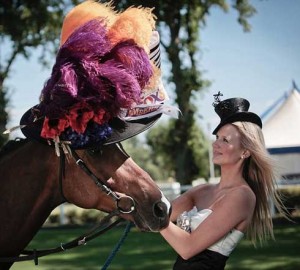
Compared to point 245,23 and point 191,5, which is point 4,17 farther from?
point 245,23

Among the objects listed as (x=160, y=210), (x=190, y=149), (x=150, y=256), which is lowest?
(x=190, y=149)

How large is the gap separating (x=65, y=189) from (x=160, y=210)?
0.43 meters

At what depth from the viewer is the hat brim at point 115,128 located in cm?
234

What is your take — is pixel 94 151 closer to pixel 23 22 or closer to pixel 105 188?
pixel 105 188

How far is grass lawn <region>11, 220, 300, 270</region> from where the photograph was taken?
26.6ft

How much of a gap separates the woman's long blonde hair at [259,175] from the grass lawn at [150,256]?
16.4 ft

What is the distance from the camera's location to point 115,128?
2.38 metres

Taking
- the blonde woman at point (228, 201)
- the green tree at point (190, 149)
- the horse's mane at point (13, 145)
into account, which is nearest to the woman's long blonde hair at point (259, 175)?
the blonde woman at point (228, 201)

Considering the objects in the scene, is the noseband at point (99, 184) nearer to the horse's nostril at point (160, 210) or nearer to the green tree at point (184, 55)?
the horse's nostril at point (160, 210)

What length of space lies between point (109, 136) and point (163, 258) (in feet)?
22.6

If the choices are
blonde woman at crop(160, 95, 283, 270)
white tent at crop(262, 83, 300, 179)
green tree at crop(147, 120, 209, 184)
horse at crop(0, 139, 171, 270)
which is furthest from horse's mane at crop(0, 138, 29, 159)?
green tree at crop(147, 120, 209, 184)

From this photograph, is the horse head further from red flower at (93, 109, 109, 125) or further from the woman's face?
the woman's face

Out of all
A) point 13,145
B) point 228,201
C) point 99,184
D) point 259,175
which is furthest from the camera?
point 259,175

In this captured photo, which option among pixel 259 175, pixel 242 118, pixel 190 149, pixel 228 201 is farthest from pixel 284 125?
pixel 228 201
